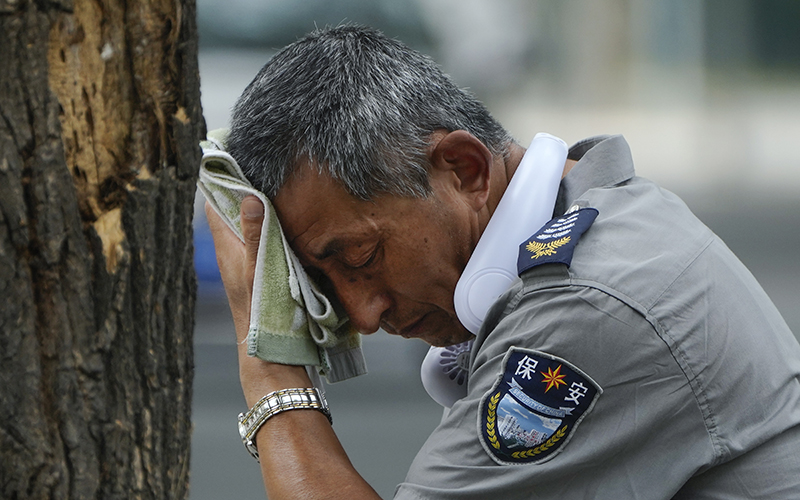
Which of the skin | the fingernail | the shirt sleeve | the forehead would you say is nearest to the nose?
the skin

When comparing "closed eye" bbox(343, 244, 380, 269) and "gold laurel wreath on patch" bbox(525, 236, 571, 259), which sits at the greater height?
"closed eye" bbox(343, 244, 380, 269)

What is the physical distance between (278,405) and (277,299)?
0.67ft

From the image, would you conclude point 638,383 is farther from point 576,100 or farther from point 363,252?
point 576,100

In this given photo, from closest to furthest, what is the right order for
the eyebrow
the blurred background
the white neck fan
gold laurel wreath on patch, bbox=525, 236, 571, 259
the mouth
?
gold laurel wreath on patch, bbox=525, 236, 571, 259 < the white neck fan < the eyebrow < the mouth < the blurred background

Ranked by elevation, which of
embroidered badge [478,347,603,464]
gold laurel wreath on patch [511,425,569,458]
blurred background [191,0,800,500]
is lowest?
gold laurel wreath on patch [511,425,569,458]

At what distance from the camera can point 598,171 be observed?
176 cm

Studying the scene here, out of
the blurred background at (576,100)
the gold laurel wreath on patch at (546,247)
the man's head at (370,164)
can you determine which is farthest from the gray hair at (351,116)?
the blurred background at (576,100)

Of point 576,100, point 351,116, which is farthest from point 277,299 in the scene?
point 576,100

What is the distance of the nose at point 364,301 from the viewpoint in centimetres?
187

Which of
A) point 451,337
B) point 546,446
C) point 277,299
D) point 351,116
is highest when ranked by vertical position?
point 351,116

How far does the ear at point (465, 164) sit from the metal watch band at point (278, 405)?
19.3 inches

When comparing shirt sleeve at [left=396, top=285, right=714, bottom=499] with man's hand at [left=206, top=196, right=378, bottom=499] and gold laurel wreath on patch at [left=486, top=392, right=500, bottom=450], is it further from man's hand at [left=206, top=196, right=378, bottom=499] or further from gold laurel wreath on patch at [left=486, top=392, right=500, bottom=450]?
man's hand at [left=206, top=196, right=378, bottom=499]

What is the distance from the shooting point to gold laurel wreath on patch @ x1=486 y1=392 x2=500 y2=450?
1.42 meters

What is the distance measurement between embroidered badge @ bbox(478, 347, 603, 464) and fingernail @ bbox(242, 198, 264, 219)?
650mm
